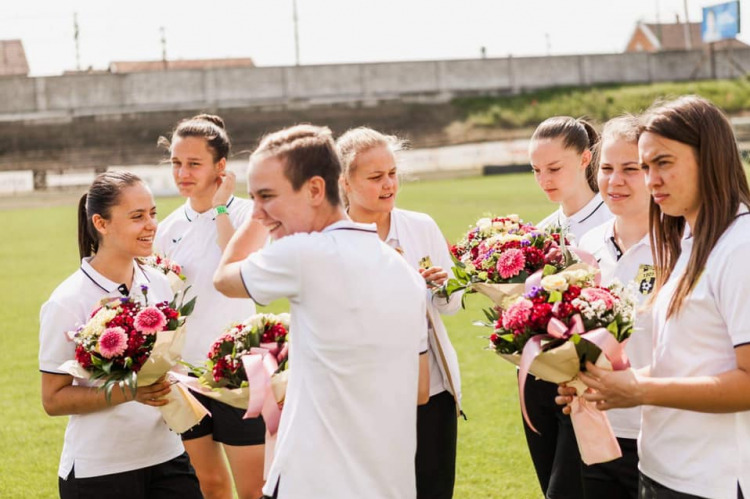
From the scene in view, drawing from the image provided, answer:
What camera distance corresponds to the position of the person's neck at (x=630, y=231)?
4.26m

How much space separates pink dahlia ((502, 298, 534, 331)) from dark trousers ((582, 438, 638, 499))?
954mm

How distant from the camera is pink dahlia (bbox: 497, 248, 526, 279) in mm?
4109

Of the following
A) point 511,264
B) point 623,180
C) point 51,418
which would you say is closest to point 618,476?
point 511,264

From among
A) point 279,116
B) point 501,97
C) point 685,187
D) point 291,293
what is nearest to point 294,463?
point 291,293

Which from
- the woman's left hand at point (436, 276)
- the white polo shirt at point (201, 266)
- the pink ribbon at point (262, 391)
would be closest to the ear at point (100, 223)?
the white polo shirt at point (201, 266)

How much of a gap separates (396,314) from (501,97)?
51.6 meters

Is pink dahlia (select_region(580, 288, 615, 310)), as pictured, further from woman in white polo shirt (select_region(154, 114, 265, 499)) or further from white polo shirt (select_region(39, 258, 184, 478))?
woman in white polo shirt (select_region(154, 114, 265, 499))

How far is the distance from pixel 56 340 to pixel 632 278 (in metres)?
2.49

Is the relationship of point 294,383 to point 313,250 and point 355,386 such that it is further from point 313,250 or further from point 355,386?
point 313,250

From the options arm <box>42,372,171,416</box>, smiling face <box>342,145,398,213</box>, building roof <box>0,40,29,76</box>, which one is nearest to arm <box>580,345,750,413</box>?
smiling face <box>342,145,398,213</box>

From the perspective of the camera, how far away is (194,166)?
18.0 ft

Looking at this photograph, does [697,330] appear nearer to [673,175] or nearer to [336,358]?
[673,175]

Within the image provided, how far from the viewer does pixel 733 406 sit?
293cm

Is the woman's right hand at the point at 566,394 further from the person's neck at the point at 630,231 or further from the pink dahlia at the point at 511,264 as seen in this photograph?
the person's neck at the point at 630,231
